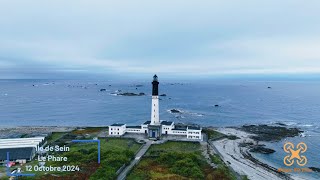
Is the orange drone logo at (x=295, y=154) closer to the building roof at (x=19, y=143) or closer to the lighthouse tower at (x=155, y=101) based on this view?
the lighthouse tower at (x=155, y=101)

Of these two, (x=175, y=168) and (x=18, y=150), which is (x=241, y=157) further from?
(x=18, y=150)

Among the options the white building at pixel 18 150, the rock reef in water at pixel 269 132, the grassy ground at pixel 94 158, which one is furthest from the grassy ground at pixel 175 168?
the rock reef in water at pixel 269 132

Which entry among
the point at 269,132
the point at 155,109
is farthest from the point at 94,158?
the point at 269,132

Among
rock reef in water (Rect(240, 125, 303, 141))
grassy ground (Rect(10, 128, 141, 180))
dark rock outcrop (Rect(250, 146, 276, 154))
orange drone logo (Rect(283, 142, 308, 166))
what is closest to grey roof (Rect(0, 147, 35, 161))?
grassy ground (Rect(10, 128, 141, 180))

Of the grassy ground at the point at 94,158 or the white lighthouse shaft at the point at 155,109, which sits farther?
the white lighthouse shaft at the point at 155,109

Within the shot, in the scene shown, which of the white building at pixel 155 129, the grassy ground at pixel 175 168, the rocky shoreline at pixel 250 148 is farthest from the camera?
the white building at pixel 155 129

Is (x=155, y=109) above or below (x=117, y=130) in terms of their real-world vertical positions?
above

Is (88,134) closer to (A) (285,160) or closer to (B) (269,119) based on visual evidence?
(A) (285,160)
